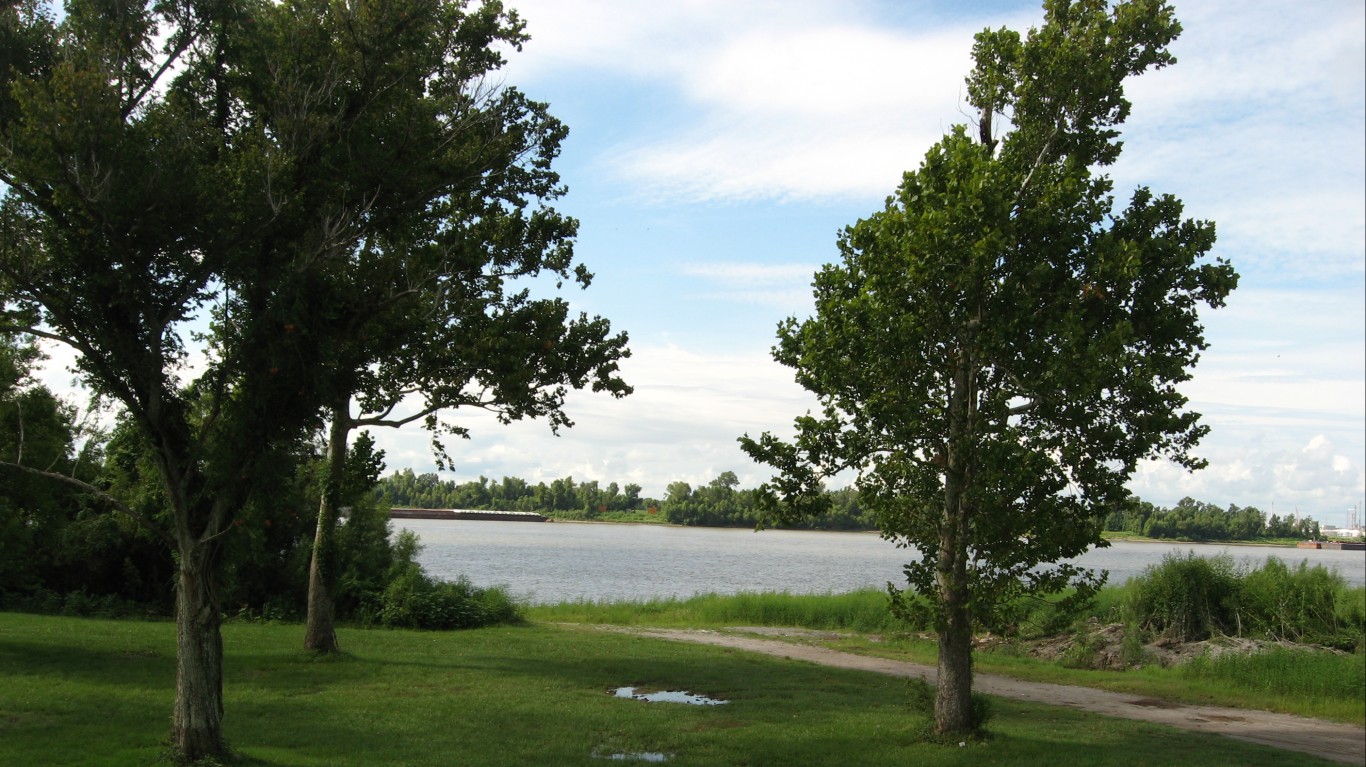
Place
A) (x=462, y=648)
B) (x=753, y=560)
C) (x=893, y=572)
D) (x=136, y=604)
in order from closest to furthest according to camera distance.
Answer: (x=462, y=648), (x=136, y=604), (x=893, y=572), (x=753, y=560)

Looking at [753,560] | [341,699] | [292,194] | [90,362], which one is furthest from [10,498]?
[753,560]

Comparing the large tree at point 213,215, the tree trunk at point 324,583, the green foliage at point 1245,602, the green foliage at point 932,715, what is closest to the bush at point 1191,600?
the green foliage at point 1245,602

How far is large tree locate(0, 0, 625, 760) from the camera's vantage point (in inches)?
395

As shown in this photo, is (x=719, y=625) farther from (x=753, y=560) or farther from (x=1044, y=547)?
(x=753, y=560)

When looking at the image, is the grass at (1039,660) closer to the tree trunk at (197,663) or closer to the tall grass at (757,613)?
the tall grass at (757,613)

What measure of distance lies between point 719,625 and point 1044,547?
20.2 m

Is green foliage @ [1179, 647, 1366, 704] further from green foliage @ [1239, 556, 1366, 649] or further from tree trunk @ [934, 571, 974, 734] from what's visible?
tree trunk @ [934, 571, 974, 734]

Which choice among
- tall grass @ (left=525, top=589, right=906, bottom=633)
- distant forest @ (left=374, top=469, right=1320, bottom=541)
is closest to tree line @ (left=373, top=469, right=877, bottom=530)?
distant forest @ (left=374, top=469, right=1320, bottom=541)

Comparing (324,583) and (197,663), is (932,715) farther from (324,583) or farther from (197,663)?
(324,583)

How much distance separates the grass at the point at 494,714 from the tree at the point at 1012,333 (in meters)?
1.89

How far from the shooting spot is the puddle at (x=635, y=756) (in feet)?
39.0

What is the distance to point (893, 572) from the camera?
64375mm

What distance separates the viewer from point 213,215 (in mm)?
10336

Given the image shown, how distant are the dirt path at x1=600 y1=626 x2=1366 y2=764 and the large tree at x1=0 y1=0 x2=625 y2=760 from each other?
30.6 feet
